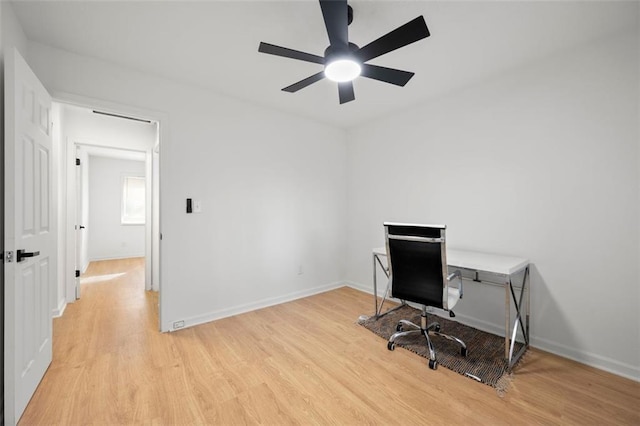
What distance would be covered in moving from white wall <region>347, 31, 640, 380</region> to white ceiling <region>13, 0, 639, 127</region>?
0.32 meters

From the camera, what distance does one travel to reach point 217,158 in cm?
296

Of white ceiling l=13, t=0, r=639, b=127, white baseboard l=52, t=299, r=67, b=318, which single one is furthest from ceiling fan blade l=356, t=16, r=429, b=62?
white baseboard l=52, t=299, r=67, b=318

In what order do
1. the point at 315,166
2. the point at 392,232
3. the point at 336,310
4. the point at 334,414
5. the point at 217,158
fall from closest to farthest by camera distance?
the point at 334,414
the point at 392,232
the point at 217,158
the point at 336,310
the point at 315,166

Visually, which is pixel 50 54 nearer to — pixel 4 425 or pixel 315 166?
pixel 4 425

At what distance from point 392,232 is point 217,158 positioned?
2033mm

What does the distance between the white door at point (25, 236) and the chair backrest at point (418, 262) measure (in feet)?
7.89

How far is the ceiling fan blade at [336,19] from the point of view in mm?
1305

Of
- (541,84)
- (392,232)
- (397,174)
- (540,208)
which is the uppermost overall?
(541,84)

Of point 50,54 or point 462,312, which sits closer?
point 50,54

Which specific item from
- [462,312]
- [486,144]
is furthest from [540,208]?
[462,312]

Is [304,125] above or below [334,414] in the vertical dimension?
above

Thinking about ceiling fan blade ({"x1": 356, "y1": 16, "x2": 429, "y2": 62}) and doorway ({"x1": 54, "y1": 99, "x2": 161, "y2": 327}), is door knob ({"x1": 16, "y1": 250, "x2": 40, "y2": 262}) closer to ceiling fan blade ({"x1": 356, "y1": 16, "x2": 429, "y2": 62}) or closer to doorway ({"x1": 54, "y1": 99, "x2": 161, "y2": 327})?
doorway ({"x1": 54, "y1": 99, "x2": 161, "y2": 327})

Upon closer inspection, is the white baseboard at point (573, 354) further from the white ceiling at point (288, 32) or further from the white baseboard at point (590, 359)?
the white ceiling at point (288, 32)

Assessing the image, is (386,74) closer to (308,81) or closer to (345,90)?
(345,90)
